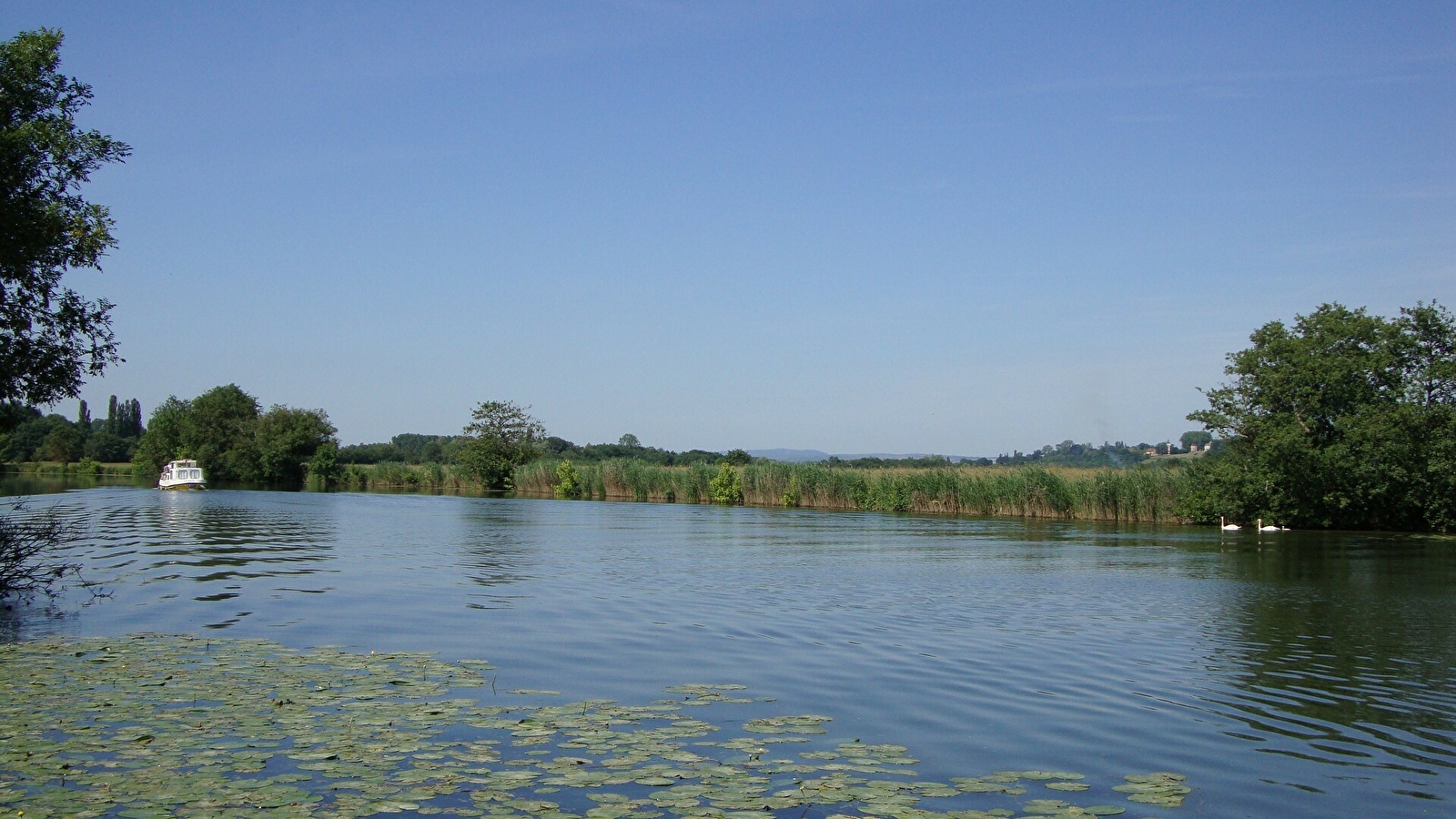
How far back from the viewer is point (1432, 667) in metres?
12.3

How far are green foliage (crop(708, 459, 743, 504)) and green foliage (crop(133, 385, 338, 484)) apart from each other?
168 ft

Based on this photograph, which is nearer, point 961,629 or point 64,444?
point 961,629

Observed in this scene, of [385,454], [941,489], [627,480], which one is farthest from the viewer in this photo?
[385,454]

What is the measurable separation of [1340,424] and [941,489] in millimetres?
18577

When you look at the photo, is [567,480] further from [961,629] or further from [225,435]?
[961,629]

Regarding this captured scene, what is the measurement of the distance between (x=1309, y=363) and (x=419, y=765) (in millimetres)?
40325

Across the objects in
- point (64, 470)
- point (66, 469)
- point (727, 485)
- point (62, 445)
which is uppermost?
point (62, 445)

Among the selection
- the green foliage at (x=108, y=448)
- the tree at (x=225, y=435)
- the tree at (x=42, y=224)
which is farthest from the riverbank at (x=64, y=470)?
the tree at (x=42, y=224)

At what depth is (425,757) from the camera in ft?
24.9

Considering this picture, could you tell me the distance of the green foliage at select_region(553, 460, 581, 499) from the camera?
2881 inches

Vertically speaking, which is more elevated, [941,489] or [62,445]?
[62,445]

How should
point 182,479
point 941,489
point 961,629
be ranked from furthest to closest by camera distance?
point 182,479, point 941,489, point 961,629

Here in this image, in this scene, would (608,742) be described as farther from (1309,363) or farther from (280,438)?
(280,438)

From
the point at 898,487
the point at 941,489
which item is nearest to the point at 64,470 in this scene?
the point at 898,487
